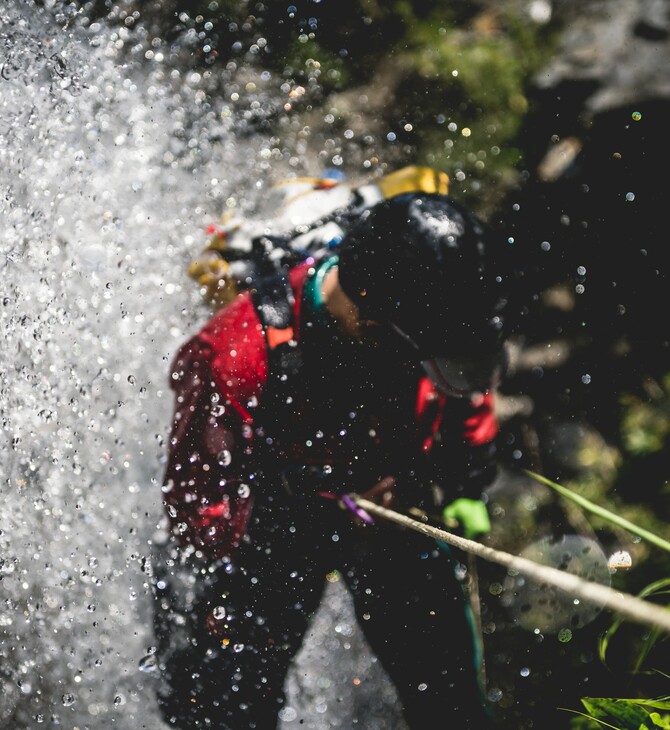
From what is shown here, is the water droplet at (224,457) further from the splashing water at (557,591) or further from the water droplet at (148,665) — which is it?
the splashing water at (557,591)

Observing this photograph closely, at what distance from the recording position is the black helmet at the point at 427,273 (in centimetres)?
141

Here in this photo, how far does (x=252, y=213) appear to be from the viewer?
2793 mm

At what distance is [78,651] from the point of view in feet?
8.18

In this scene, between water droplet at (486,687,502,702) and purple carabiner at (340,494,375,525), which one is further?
water droplet at (486,687,502,702)

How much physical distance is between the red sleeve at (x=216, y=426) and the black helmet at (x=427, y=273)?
0.40 metres

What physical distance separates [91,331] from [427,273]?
1.81m

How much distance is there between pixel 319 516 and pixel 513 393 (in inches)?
43.3

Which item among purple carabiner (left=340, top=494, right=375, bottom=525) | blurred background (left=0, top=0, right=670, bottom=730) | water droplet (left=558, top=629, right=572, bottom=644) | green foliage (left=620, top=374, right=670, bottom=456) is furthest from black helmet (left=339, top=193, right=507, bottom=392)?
water droplet (left=558, top=629, right=572, bottom=644)

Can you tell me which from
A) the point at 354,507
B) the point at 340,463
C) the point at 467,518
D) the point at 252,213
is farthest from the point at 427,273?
the point at 252,213

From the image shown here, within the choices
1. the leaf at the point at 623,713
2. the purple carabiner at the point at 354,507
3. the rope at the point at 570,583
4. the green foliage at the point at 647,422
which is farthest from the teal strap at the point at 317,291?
the green foliage at the point at 647,422

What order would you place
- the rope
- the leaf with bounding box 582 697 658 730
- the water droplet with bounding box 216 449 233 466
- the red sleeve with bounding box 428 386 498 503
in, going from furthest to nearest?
the red sleeve with bounding box 428 386 498 503, the water droplet with bounding box 216 449 233 466, the leaf with bounding box 582 697 658 730, the rope

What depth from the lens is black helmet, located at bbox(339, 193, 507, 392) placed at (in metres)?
1.41

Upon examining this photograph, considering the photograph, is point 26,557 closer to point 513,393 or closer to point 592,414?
point 513,393

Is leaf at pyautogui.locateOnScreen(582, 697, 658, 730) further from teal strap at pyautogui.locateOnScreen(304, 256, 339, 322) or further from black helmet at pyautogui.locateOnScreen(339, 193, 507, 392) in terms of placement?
teal strap at pyautogui.locateOnScreen(304, 256, 339, 322)
